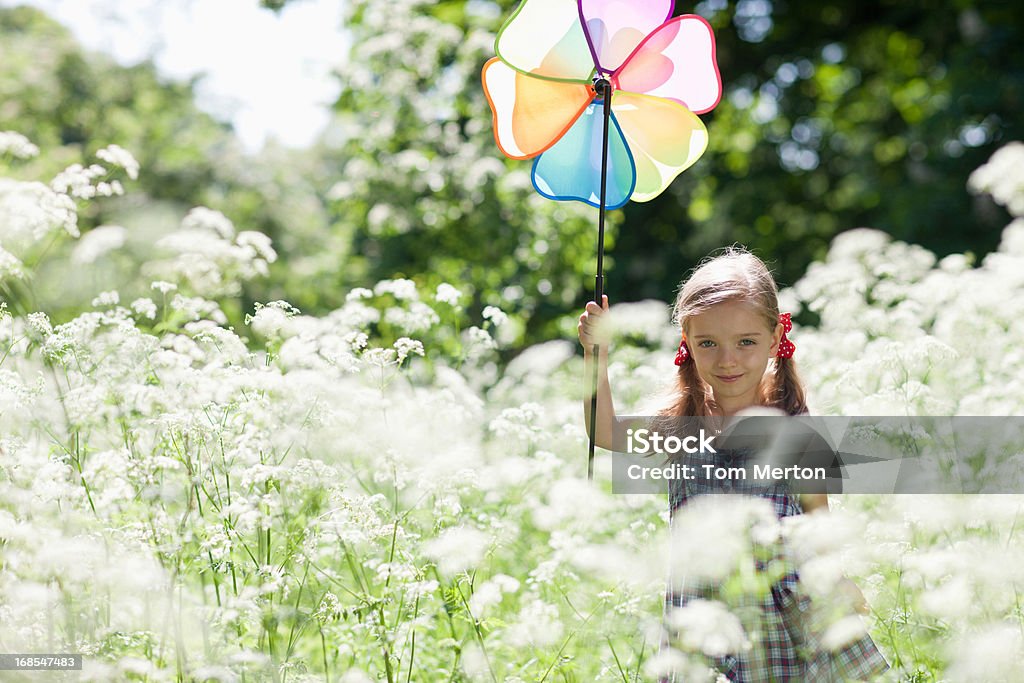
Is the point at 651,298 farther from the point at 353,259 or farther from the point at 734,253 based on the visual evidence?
the point at 734,253

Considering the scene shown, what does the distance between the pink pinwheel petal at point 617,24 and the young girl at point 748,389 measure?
673 millimetres

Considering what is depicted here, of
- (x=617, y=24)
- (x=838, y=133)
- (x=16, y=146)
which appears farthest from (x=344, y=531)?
(x=838, y=133)

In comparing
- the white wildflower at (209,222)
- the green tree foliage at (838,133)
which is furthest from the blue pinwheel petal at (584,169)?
the green tree foliage at (838,133)

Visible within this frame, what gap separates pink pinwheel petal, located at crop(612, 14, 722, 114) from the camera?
2.74 metres

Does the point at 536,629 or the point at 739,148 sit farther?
the point at 739,148

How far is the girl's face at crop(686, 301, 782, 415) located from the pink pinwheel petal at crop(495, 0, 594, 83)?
816 mm

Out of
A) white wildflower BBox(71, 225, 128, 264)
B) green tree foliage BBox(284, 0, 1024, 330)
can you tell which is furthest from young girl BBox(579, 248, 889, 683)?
green tree foliage BBox(284, 0, 1024, 330)

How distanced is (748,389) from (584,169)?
0.86 metres

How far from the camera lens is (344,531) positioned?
2496 millimetres

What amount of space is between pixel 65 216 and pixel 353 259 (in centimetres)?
458

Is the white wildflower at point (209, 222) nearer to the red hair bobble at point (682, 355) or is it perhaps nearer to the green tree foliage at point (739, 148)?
the red hair bobble at point (682, 355)

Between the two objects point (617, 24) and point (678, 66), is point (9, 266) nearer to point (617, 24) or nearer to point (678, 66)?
point (617, 24)

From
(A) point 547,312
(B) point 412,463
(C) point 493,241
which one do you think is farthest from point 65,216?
(A) point 547,312

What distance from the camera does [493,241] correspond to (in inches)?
245
